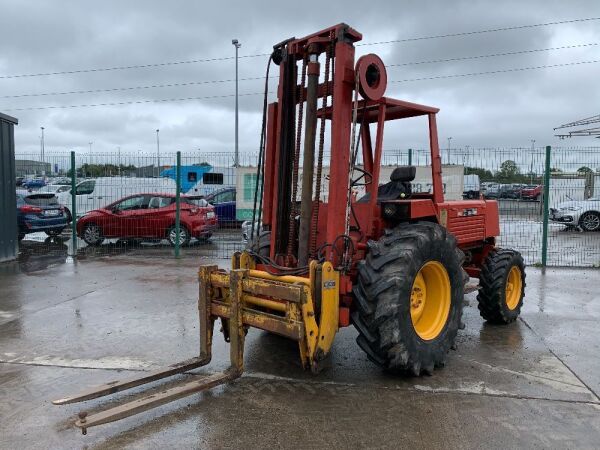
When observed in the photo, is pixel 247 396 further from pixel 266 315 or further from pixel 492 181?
pixel 492 181

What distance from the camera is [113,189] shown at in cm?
1490

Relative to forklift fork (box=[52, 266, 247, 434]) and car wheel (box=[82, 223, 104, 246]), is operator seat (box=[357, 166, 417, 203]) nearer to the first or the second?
forklift fork (box=[52, 266, 247, 434])

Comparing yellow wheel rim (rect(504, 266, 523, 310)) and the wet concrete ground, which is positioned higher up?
yellow wheel rim (rect(504, 266, 523, 310))

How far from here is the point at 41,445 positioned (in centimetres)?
354

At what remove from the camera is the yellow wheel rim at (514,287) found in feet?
22.3

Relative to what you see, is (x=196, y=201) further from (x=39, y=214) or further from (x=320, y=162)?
(x=320, y=162)

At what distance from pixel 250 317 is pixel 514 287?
13.4ft

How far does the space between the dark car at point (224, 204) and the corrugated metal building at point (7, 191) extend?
6754 mm

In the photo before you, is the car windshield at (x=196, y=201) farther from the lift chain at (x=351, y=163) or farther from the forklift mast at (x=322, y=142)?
the lift chain at (x=351, y=163)

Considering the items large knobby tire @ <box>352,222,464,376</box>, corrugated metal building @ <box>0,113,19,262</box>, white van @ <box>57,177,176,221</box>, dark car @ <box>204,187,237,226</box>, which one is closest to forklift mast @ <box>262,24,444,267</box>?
large knobby tire @ <box>352,222,464,376</box>

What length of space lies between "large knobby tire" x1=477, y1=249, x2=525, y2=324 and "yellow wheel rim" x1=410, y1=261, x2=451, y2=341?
1623 millimetres

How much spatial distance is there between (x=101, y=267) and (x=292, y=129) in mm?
7335

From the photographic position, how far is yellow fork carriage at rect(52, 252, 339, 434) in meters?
3.95

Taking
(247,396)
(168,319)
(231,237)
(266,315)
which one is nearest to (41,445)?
(247,396)
